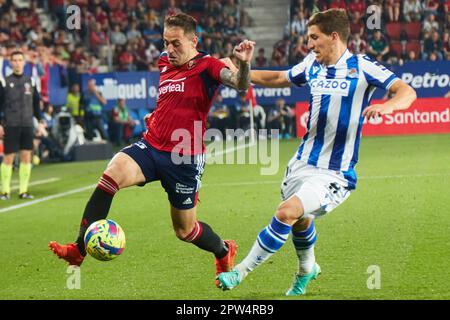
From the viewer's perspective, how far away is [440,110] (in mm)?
25203

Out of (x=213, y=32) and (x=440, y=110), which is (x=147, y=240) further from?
(x=213, y=32)

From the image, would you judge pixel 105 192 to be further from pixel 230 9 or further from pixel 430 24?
pixel 230 9

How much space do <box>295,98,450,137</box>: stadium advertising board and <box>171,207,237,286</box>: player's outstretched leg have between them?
55.5 ft

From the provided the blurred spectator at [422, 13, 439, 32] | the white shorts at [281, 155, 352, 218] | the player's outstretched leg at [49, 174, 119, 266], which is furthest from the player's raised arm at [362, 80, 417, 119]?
the blurred spectator at [422, 13, 439, 32]

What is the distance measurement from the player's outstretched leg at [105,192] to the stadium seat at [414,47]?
69.0 ft

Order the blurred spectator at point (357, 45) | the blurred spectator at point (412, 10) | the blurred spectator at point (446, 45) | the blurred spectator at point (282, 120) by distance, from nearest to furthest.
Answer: the blurred spectator at point (282, 120) → the blurred spectator at point (446, 45) → the blurred spectator at point (357, 45) → the blurred spectator at point (412, 10)

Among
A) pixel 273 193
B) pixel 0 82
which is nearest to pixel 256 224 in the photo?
pixel 273 193

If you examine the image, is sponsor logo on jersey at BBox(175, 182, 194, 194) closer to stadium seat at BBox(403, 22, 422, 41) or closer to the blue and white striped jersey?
the blue and white striped jersey

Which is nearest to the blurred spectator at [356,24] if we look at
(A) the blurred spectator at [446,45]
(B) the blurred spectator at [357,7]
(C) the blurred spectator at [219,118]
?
(B) the blurred spectator at [357,7]

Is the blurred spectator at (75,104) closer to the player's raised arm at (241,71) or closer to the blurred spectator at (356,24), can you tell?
the blurred spectator at (356,24)

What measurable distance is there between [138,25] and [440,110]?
10532mm

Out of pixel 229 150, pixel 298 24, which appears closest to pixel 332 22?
pixel 229 150

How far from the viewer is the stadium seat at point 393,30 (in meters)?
28.6

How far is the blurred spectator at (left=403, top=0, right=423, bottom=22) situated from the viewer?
95.5 feet
